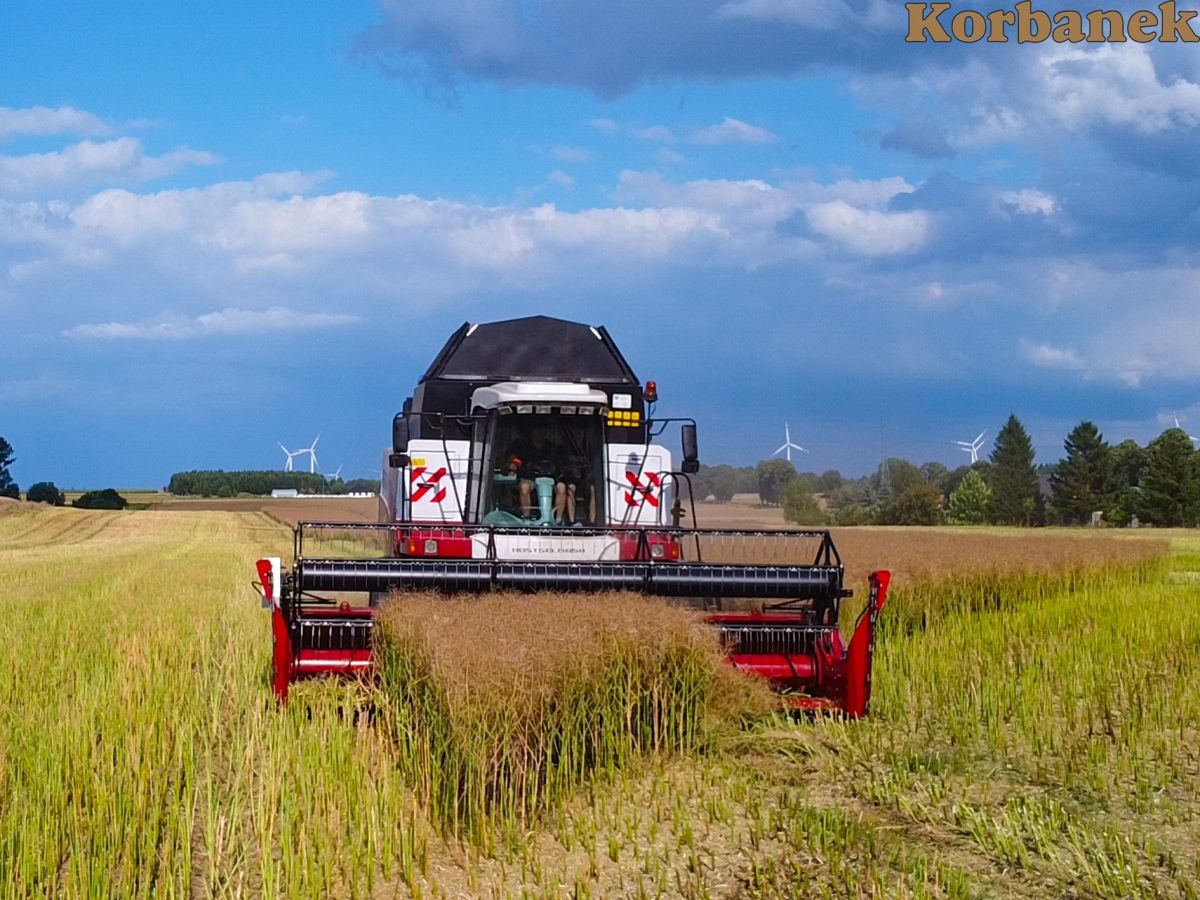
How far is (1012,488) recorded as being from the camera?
295 ft

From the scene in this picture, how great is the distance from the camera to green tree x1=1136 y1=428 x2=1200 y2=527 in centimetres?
6869

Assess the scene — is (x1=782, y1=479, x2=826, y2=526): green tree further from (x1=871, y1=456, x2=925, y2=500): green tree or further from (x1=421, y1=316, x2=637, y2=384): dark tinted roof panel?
(x1=421, y1=316, x2=637, y2=384): dark tinted roof panel

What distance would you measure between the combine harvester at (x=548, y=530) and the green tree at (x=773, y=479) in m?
60.3

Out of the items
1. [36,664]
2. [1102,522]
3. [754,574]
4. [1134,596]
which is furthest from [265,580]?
[1102,522]

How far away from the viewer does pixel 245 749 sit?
722 centimetres

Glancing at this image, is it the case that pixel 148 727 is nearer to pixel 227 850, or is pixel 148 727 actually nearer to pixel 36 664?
pixel 227 850

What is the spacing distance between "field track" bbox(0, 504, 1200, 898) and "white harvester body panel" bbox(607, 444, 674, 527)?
2359 mm

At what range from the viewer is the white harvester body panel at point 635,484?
11883 mm

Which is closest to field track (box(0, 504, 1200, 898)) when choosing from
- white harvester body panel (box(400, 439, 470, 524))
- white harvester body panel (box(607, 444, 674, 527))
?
white harvester body panel (box(400, 439, 470, 524))

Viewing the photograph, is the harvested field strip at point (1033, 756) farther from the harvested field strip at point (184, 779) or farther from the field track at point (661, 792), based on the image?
the harvested field strip at point (184, 779)

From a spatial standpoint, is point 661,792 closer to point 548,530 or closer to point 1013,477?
point 548,530

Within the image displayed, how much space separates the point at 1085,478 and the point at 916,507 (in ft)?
50.2

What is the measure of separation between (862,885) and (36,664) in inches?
271

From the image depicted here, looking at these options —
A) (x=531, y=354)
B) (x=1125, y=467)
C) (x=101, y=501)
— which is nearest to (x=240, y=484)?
(x=101, y=501)
